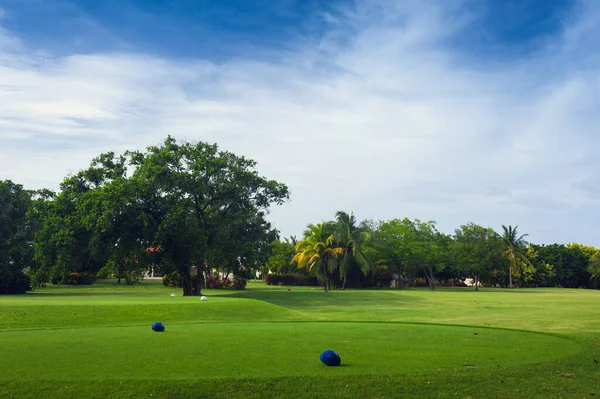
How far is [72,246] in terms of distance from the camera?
4066cm

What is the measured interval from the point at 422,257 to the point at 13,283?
4927 cm

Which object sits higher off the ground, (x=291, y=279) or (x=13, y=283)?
(x=291, y=279)

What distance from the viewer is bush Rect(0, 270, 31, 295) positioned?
49500mm

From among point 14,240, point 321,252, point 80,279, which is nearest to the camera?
point 14,240

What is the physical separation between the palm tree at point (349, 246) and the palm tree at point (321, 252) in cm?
102

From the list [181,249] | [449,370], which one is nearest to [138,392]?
[449,370]

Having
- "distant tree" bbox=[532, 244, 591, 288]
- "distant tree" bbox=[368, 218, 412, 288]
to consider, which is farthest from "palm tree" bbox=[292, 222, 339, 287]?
"distant tree" bbox=[532, 244, 591, 288]

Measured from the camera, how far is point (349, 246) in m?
70.6

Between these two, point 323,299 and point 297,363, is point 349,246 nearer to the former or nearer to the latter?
point 323,299

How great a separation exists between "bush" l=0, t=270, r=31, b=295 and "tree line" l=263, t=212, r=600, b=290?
965 inches

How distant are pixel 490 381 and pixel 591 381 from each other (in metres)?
2.11

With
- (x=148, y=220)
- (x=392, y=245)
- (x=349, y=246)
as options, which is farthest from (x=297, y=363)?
(x=392, y=245)

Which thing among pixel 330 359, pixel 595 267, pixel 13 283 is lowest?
pixel 13 283

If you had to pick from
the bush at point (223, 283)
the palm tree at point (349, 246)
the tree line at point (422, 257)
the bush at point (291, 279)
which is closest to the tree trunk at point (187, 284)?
the tree line at point (422, 257)
